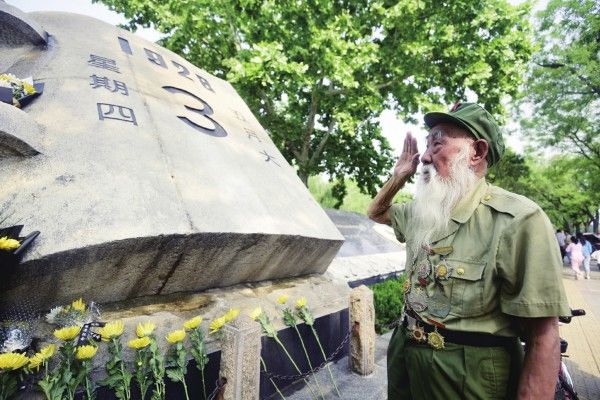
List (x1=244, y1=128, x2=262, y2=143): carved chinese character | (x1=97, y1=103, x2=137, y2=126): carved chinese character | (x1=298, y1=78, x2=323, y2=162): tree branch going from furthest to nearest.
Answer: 1. (x1=298, y1=78, x2=323, y2=162): tree branch
2. (x1=244, y1=128, x2=262, y2=143): carved chinese character
3. (x1=97, y1=103, x2=137, y2=126): carved chinese character

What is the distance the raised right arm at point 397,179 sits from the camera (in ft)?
7.36

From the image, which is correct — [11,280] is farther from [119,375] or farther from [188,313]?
[188,313]

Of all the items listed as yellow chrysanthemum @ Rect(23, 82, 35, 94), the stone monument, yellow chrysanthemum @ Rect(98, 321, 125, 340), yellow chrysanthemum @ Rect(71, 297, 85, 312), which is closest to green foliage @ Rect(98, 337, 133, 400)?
yellow chrysanthemum @ Rect(98, 321, 125, 340)

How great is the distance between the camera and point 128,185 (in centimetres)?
276

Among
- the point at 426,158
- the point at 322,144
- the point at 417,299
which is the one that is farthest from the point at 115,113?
the point at 322,144

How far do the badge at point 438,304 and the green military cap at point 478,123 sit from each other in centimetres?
79

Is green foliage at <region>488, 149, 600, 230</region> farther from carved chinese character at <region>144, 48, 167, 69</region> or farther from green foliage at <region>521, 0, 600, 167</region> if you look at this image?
carved chinese character at <region>144, 48, 167, 69</region>

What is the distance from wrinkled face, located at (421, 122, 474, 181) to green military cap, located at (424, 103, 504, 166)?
4 centimetres

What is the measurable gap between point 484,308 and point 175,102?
3.91 meters

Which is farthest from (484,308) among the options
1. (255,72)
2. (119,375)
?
(255,72)

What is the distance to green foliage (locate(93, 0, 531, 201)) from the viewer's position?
8375 mm

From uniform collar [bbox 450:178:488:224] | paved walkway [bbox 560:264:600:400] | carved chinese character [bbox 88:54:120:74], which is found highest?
carved chinese character [bbox 88:54:120:74]

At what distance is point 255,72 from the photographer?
814 cm

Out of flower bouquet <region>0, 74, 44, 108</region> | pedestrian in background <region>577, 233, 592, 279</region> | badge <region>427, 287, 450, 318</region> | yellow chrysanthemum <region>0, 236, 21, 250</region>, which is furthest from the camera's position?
pedestrian in background <region>577, 233, 592, 279</region>
